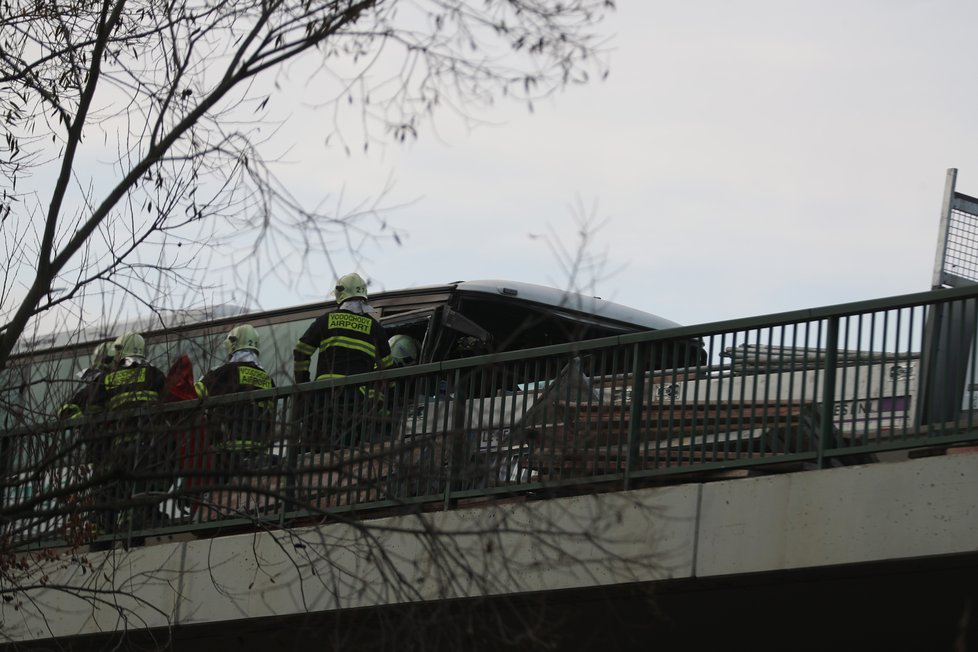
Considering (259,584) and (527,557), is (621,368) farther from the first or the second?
(259,584)

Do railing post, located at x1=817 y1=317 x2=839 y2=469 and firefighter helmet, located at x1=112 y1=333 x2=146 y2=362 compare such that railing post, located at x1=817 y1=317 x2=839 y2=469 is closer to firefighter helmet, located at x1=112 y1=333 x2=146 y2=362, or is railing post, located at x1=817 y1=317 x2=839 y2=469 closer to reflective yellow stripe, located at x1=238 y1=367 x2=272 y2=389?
firefighter helmet, located at x1=112 y1=333 x2=146 y2=362

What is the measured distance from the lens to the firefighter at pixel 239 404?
28.0ft

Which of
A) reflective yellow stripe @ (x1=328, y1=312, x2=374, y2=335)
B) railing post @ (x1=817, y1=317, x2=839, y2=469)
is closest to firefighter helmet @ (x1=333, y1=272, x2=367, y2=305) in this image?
reflective yellow stripe @ (x1=328, y1=312, x2=374, y2=335)

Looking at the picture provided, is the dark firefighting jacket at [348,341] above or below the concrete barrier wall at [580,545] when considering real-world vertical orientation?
above

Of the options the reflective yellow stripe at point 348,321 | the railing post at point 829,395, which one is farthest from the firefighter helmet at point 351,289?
the railing post at point 829,395

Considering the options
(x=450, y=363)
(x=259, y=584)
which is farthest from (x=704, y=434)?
(x=259, y=584)

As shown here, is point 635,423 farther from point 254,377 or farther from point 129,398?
point 254,377

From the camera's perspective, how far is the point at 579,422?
883 cm

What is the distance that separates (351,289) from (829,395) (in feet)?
15.1

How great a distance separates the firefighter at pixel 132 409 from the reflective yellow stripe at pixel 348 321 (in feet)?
4.78

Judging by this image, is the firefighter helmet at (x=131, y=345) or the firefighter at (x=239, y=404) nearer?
the firefighter at (x=239, y=404)

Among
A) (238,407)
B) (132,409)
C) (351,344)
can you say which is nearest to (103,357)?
(132,409)

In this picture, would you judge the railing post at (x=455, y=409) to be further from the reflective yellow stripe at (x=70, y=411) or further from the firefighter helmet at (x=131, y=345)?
the reflective yellow stripe at (x=70, y=411)

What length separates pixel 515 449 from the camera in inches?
361
